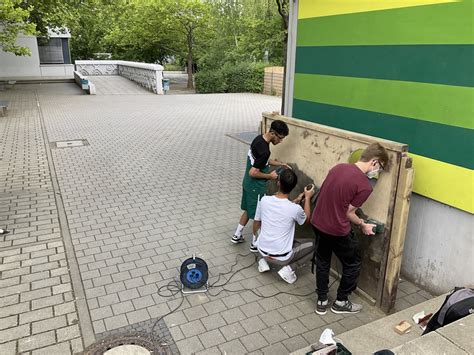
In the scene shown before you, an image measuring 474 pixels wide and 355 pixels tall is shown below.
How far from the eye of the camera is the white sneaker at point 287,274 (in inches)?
182

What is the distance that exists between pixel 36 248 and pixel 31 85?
25.0 meters

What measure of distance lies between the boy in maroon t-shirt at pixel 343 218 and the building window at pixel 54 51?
3156cm

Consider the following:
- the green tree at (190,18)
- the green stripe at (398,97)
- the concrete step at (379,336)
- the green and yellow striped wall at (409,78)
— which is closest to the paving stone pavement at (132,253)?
the concrete step at (379,336)

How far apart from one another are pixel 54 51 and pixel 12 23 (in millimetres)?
15517

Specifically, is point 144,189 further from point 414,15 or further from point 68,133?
point 68,133

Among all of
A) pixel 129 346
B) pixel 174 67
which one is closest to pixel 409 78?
pixel 129 346

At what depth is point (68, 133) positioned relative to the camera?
12508 mm

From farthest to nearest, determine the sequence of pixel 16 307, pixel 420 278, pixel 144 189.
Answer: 1. pixel 144 189
2. pixel 420 278
3. pixel 16 307

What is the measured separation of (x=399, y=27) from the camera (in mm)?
4387

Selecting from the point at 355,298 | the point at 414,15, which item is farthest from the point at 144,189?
the point at 414,15

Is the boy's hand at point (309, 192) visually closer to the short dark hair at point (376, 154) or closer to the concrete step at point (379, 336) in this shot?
the short dark hair at point (376, 154)

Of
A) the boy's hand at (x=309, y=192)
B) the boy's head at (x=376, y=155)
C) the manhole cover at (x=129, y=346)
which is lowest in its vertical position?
the manhole cover at (x=129, y=346)

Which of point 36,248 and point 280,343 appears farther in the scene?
point 36,248

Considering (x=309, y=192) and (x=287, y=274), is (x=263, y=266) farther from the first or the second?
(x=309, y=192)
